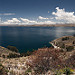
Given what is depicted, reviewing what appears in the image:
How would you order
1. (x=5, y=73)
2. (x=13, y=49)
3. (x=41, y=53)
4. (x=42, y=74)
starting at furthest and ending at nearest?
(x=13, y=49)
(x=5, y=73)
(x=41, y=53)
(x=42, y=74)

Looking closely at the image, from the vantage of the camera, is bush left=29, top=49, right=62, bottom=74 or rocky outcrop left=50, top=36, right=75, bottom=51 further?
rocky outcrop left=50, top=36, right=75, bottom=51

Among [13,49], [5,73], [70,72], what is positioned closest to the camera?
[70,72]

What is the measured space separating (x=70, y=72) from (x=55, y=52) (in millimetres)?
3786

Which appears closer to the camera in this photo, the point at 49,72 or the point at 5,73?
the point at 49,72

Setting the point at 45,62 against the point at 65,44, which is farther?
the point at 65,44

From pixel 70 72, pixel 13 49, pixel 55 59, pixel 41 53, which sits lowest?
pixel 13 49

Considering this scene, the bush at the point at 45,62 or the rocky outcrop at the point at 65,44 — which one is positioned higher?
the bush at the point at 45,62

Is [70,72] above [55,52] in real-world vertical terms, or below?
below

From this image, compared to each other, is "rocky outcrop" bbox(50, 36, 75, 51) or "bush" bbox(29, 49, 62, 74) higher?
"bush" bbox(29, 49, 62, 74)

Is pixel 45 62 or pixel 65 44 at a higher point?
pixel 45 62

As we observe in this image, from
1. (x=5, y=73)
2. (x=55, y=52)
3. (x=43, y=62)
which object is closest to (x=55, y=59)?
(x=55, y=52)

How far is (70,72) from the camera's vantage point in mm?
11867

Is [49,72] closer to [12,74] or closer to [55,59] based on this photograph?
[55,59]

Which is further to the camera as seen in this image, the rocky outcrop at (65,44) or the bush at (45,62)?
the rocky outcrop at (65,44)
